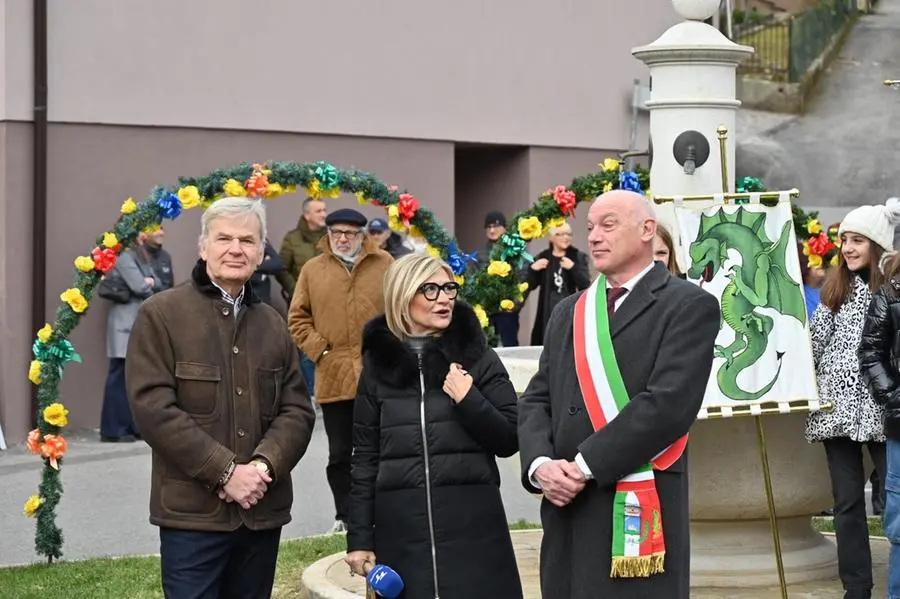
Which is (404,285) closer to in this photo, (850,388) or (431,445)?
(431,445)

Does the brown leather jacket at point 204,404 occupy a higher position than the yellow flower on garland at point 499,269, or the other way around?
the yellow flower on garland at point 499,269

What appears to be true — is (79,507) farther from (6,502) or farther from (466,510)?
(466,510)

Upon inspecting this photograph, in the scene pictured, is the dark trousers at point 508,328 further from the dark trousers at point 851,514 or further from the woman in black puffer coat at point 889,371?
the woman in black puffer coat at point 889,371

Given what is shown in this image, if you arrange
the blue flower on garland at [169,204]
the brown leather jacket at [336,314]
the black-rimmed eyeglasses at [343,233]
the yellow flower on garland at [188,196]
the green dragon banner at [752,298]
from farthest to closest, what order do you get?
the black-rimmed eyeglasses at [343,233]
the brown leather jacket at [336,314]
the blue flower on garland at [169,204]
the yellow flower on garland at [188,196]
the green dragon banner at [752,298]

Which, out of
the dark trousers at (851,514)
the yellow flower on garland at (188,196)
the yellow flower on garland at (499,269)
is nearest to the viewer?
the dark trousers at (851,514)

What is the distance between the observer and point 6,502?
11562 millimetres

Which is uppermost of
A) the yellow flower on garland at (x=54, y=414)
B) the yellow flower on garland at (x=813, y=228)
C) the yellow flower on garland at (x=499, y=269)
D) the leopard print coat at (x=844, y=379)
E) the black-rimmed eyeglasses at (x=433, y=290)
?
the yellow flower on garland at (x=813, y=228)

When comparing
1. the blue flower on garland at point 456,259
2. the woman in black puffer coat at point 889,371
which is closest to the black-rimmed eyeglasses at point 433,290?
the woman in black puffer coat at point 889,371

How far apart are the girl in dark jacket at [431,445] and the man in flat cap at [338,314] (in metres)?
3.74

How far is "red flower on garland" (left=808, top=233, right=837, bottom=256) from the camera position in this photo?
9391mm

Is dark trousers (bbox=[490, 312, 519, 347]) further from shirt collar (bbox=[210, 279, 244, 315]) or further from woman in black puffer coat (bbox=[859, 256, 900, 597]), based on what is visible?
shirt collar (bbox=[210, 279, 244, 315])

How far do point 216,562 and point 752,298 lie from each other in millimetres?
3022

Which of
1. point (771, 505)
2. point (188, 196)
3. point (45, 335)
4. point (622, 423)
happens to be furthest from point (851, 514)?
point (45, 335)

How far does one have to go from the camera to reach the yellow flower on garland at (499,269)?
32.5 ft
